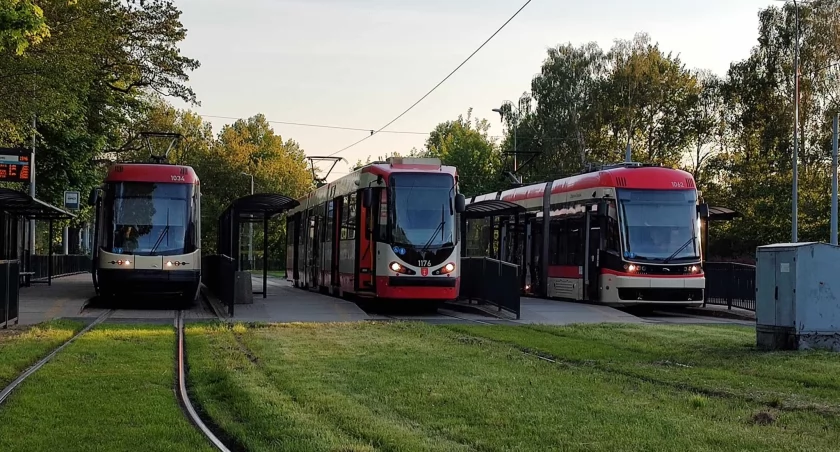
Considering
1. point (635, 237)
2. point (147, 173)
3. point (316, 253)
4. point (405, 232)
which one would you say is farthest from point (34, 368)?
point (316, 253)

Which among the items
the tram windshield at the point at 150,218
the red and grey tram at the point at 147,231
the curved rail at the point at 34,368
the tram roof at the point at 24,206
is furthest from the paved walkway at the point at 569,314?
the tram roof at the point at 24,206

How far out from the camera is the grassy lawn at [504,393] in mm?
7824

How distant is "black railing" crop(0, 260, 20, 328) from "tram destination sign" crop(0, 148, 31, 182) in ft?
24.4

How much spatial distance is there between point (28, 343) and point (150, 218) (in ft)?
28.6

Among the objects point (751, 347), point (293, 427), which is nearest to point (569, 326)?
point (751, 347)

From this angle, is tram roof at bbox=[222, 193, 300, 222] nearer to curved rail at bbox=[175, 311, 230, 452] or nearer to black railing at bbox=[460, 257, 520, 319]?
black railing at bbox=[460, 257, 520, 319]

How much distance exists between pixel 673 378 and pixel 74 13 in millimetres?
23278

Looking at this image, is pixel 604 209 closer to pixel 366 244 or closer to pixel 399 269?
pixel 399 269

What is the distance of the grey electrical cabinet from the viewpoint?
46.4 feet

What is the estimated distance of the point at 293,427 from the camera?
818 centimetres

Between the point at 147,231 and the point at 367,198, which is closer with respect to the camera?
the point at 367,198

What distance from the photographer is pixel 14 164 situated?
85.0 feet

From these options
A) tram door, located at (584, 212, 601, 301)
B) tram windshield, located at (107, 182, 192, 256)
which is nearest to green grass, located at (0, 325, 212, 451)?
tram windshield, located at (107, 182, 192, 256)

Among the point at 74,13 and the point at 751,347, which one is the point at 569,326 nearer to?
the point at 751,347
